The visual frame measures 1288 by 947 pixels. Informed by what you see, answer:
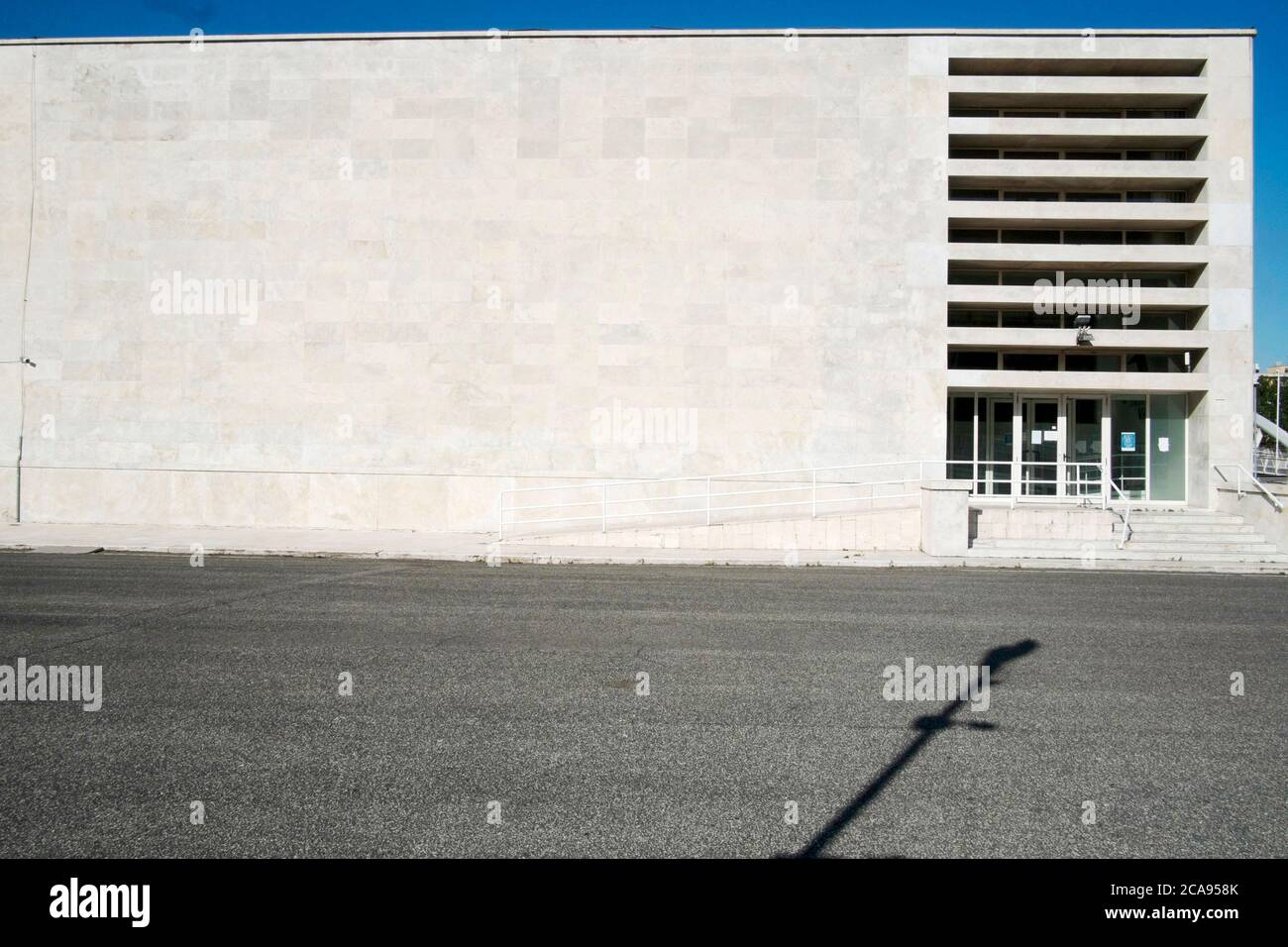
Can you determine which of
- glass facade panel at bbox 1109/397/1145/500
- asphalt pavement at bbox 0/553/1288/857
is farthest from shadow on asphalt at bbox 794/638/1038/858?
glass facade panel at bbox 1109/397/1145/500

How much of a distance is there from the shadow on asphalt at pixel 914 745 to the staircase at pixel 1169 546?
9520 millimetres

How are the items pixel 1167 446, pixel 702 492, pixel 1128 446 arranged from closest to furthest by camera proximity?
1. pixel 702 492
2. pixel 1167 446
3. pixel 1128 446

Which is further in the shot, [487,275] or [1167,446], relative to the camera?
[1167,446]

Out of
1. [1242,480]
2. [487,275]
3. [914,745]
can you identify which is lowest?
[914,745]

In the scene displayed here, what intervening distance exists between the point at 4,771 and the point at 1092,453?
2480 cm

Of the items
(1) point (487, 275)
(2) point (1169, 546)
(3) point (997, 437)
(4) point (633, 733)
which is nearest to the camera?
(4) point (633, 733)

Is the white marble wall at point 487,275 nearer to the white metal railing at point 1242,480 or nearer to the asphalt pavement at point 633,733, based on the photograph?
the white metal railing at point 1242,480

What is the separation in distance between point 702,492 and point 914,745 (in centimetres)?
1627

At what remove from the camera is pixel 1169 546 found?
18.2 meters

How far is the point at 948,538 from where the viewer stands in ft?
58.7

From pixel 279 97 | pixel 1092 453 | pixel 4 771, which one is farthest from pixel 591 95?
pixel 4 771

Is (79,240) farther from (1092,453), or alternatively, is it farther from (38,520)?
(1092,453)

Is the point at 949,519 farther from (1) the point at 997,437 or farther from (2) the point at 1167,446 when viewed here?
(2) the point at 1167,446

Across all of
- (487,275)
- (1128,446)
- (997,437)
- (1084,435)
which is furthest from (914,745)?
(1128,446)
